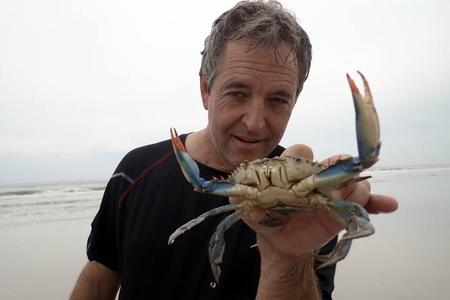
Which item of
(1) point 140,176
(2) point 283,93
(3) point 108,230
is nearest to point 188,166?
(2) point 283,93

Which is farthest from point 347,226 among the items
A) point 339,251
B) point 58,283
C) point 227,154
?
point 58,283

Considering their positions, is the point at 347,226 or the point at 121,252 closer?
the point at 347,226

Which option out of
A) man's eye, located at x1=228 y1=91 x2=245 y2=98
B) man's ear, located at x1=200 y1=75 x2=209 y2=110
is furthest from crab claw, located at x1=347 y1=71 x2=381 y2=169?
man's ear, located at x1=200 y1=75 x2=209 y2=110

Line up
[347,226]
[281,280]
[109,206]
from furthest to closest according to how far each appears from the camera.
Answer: [109,206] → [281,280] → [347,226]

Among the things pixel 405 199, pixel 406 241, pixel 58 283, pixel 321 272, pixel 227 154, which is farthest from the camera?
pixel 405 199

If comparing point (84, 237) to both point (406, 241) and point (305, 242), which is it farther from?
point (305, 242)

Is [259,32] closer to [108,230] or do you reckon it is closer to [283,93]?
[283,93]
